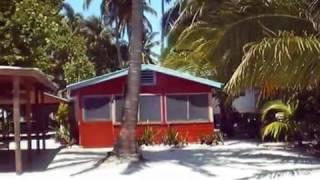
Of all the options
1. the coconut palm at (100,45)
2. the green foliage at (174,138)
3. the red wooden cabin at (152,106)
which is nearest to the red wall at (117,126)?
the red wooden cabin at (152,106)

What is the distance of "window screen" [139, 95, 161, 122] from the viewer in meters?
24.5

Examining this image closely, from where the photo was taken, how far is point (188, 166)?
15805 mm

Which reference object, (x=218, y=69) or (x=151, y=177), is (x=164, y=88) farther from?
(x=151, y=177)

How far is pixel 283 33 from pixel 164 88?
12.1 meters

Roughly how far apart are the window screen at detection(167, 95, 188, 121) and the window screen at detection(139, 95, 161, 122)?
0.44m

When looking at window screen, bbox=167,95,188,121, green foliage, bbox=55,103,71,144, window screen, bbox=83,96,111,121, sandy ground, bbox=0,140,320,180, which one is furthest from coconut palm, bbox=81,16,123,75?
sandy ground, bbox=0,140,320,180

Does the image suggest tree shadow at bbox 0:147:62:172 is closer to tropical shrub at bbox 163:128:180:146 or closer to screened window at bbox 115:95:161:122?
screened window at bbox 115:95:161:122

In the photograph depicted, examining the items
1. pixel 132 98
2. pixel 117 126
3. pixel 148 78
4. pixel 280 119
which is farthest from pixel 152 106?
pixel 132 98

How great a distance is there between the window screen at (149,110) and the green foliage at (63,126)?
3.53 m

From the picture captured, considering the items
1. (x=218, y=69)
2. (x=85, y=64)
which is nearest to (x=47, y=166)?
(x=218, y=69)

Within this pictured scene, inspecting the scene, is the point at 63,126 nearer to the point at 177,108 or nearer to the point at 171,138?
the point at 177,108

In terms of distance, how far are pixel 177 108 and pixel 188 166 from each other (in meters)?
8.70

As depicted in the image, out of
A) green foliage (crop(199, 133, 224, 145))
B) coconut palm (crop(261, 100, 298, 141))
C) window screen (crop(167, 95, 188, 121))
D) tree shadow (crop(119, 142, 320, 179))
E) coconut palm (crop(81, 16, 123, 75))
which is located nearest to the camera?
tree shadow (crop(119, 142, 320, 179))

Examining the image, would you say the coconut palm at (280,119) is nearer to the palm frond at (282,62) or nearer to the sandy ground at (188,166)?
the sandy ground at (188,166)
